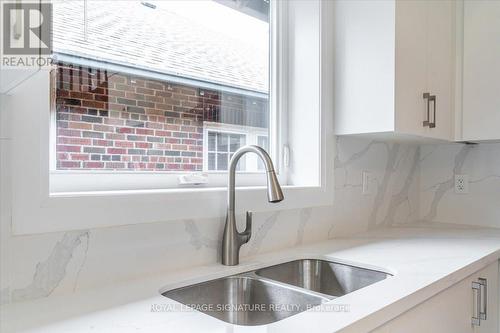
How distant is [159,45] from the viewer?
1316mm

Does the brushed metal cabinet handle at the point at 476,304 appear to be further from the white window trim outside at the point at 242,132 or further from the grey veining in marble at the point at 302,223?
the white window trim outside at the point at 242,132

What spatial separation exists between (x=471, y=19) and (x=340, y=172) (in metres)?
1.07

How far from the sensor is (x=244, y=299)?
3.68 feet

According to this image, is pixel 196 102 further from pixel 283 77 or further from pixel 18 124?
pixel 18 124

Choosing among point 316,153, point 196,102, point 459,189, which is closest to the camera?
point 196,102

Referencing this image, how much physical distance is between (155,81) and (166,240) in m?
0.57

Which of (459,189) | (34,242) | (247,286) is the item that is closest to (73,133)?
(34,242)

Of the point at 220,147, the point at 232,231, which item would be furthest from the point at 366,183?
the point at 232,231

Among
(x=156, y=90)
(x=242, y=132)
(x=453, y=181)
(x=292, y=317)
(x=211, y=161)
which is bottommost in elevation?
(x=292, y=317)

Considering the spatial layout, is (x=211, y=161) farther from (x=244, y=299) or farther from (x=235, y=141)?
(x=244, y=299)

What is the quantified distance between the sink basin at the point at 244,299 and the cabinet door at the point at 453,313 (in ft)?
0.83

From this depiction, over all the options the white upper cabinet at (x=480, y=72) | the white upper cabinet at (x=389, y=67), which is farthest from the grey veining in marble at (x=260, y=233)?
the white upper cabinet at (x=480, y=72)

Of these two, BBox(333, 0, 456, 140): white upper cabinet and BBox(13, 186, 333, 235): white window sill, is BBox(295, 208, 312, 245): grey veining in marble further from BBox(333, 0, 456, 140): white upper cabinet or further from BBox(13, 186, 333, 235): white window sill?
BBox(333, 0, 456, 140): white upper cabinet

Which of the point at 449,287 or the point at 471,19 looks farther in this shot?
the point at 471,19
